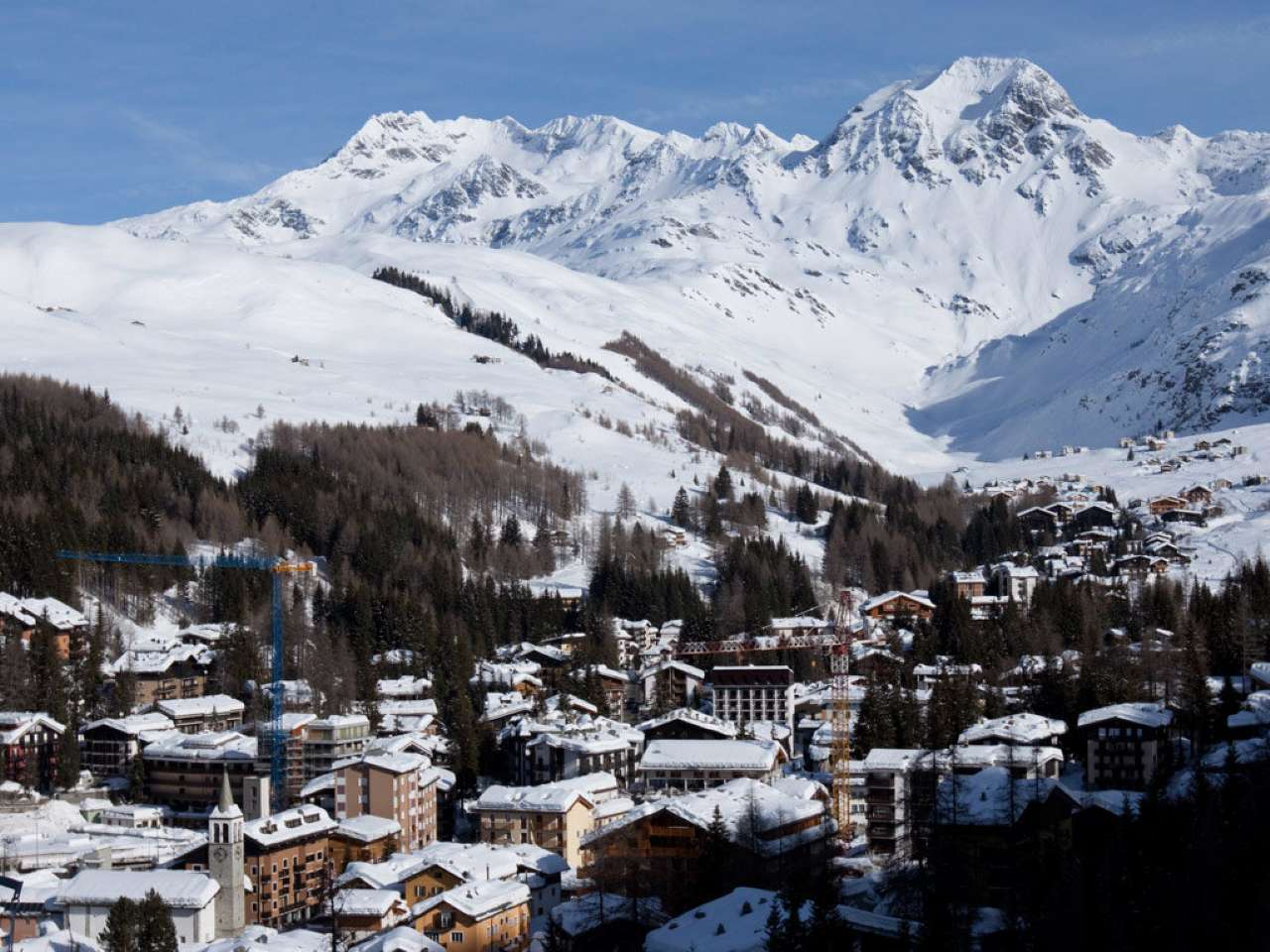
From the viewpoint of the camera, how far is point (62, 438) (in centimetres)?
10006

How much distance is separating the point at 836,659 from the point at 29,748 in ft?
92.2

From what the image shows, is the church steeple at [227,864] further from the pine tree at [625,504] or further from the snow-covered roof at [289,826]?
→ the pine tree at [625,504]

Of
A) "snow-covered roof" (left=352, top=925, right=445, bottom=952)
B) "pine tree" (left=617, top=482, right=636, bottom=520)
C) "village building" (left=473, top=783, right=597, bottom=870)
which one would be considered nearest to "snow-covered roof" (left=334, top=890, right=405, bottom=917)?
"snow-covered roof" (left=352, top=925, right=445, bottom=952)

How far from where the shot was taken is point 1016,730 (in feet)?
180

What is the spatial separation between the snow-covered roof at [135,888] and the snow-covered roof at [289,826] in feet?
12.0

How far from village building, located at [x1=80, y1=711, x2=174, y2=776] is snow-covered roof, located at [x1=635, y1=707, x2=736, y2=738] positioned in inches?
685

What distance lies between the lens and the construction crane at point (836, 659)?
181ft

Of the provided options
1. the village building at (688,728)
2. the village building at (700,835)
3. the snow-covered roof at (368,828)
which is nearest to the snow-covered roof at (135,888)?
the snow-covered roof at (368,828)

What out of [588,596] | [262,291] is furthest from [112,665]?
[262,291]

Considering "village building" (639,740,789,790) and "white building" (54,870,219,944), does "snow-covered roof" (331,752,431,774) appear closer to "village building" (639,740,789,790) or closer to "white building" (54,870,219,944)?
"village building" (639,740,789,790)

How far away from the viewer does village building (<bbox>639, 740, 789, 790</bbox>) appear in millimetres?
57500

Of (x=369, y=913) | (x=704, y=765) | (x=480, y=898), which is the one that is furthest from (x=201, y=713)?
(x=480, y=898)

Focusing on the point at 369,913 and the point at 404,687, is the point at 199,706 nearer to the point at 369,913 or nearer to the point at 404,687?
the point at 404,687

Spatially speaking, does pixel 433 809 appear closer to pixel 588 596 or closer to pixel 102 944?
pixel 102 944
